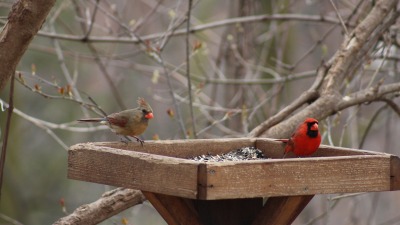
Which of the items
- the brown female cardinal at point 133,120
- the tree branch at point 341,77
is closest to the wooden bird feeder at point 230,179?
the brown female cardinal at point 133,120

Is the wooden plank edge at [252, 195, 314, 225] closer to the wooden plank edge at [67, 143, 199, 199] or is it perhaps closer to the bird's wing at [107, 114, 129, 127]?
the wooden plank edge at [67, 143, 199, 199]

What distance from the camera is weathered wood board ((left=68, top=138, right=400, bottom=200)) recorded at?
9.13 ft

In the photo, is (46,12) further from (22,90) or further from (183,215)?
(22,90)

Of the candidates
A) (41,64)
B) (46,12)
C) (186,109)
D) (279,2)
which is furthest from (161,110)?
(46,12)

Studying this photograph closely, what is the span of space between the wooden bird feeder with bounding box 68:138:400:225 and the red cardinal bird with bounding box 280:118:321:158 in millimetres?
153

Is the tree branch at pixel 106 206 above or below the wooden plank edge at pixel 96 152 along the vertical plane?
above

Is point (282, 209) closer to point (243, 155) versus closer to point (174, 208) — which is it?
point (174, 208)

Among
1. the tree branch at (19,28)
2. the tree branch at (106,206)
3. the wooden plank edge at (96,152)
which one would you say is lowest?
the wooden plank edge at (96,152)

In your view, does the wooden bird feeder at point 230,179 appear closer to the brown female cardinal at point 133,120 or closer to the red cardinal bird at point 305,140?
the red cardinal bird at point 305,140

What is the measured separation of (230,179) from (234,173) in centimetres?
3

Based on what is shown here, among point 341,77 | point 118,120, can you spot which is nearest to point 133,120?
point 118,120

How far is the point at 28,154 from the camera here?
37.2 feet

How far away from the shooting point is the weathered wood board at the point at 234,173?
2.78 m

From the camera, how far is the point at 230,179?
9.22 feet
